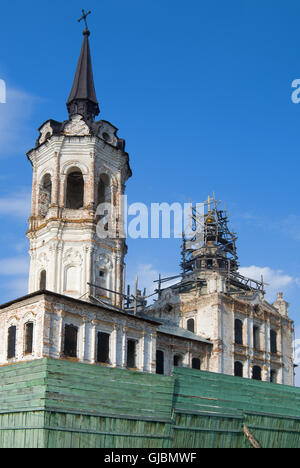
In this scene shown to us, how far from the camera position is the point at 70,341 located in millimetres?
28734

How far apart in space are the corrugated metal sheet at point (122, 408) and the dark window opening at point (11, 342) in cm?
506

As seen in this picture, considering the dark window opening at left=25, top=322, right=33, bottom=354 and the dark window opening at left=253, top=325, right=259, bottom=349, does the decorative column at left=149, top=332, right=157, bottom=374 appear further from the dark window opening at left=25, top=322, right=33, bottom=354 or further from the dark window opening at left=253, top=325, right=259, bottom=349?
the dark window opening at left=253, top=325, right=259, bottom=349

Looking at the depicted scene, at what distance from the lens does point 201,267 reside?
47438mm

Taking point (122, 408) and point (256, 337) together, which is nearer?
point (122, 408)

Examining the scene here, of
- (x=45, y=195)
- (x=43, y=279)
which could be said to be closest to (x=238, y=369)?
(x=43, y=279)

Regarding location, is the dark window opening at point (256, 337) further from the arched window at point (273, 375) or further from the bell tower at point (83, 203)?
the bell tower at point (83, 203)

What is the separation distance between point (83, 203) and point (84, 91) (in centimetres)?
810

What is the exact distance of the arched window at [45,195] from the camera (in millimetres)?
36781

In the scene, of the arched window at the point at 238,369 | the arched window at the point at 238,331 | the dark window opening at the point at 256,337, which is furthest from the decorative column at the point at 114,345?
the dark window opening at the point at 256,337

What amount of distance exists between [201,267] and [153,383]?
74.1 ft

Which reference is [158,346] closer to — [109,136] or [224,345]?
[224,345]

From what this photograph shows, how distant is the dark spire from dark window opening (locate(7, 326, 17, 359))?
47.9ft

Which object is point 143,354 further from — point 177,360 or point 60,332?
point 60,332
